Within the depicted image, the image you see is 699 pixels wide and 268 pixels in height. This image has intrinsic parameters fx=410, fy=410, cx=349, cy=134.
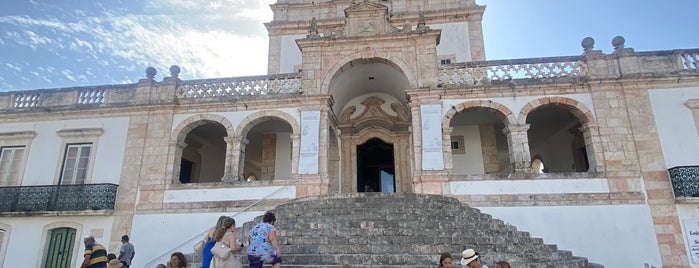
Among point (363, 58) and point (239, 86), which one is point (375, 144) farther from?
point (239, 86)

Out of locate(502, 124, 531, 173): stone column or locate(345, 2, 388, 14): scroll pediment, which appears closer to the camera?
locate(502, 124, 531, 173): stone column

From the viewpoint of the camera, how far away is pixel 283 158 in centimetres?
1324

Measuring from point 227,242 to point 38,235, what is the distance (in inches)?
367

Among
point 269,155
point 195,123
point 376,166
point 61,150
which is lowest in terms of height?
point 376,166

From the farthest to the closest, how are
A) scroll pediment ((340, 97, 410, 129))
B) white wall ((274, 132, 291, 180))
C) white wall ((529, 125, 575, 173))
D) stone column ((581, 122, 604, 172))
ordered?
1. white wall ((529, 125, 575, 173))
2. white wall ((274, 132, 291, 180))
3. scroll pediment ((340, 97, 410, 129))
4. stone column ((581, 122, 604, 172))

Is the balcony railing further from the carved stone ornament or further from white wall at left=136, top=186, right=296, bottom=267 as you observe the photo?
the carved stone ornament

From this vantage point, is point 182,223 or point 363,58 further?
point 363,58

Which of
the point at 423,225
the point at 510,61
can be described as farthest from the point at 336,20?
the point at 423,225

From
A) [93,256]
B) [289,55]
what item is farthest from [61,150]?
[289,55]

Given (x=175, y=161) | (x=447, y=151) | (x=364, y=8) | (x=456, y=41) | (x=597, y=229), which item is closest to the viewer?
(x=597, y=229)

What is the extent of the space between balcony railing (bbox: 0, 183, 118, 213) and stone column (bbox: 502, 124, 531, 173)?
404 inches

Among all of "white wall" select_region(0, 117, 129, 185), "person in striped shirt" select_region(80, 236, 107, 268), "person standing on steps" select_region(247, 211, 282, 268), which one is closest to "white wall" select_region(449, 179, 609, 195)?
"person standing on steps" select_region(247, 211, 282, 268)

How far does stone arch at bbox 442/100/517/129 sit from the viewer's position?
10328 millimetres

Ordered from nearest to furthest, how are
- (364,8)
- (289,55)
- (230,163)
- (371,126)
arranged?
(230,163) → (364,8) → (371,126) → (289,55)
